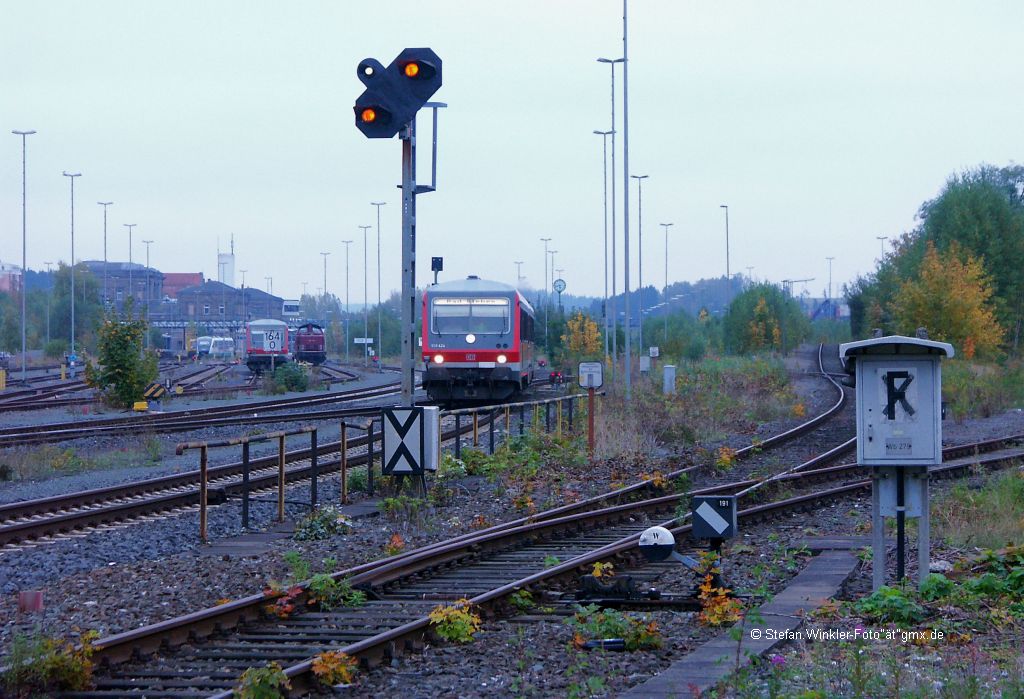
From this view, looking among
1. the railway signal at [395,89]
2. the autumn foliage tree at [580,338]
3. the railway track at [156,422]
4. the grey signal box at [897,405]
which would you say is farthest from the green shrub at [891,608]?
the autumn foliage tree at [580,338]

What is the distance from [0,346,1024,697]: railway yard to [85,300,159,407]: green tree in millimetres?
9518

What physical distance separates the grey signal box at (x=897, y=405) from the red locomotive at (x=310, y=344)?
207 ft

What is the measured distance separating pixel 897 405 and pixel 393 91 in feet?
20.9

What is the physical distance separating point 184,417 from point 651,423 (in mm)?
10989

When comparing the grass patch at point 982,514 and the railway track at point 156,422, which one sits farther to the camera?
the railway track at point 156,422

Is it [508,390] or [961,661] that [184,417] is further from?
[961,661]

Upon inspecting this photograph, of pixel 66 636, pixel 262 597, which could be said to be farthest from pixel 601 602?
pixel 66 636

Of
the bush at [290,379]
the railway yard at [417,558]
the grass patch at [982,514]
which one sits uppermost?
the bush at [290,379]

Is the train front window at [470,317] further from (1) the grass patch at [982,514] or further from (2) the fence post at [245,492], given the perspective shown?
(2) the fence post at [245,492]

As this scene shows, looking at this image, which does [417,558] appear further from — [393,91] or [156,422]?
[156,422]

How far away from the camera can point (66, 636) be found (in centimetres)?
799

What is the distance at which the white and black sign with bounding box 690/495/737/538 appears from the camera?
986 cm

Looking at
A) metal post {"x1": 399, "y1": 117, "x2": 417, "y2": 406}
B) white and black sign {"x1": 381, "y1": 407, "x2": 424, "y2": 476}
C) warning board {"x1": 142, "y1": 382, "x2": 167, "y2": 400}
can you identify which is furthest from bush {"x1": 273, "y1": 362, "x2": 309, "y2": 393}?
metal post {"x1": 399, "y1": 117, "x2": 417, "y2": 406}

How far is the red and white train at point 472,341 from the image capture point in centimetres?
2914
